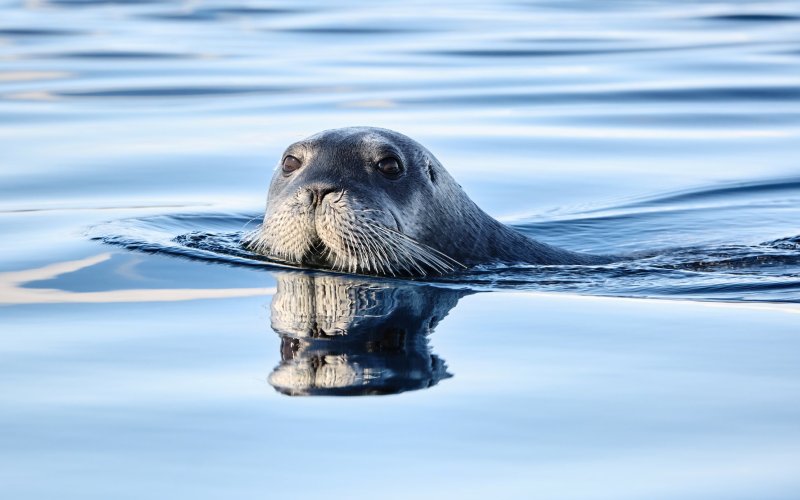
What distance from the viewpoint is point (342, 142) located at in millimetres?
7012

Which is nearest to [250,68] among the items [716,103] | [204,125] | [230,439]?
[204,125]

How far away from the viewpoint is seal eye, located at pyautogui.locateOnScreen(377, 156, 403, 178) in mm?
7070

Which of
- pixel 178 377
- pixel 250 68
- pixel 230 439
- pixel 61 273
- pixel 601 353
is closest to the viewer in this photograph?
pixel 230 439

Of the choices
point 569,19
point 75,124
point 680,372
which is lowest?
point 680,372

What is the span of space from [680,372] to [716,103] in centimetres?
1024

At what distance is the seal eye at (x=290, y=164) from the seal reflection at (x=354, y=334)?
59 cm

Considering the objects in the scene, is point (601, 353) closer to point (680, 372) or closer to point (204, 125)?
point (680, 372)

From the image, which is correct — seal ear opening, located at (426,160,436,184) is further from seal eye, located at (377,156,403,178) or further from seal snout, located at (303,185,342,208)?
seal snout, located at (303,185,342,208)

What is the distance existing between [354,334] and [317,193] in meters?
1.36

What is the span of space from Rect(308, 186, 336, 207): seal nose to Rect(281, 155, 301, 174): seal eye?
451 mm

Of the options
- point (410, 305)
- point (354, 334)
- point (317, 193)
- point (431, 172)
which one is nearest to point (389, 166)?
point (431, 172)

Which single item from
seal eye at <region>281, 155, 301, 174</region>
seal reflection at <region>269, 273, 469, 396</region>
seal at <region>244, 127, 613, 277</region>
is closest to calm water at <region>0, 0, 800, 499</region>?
seal reflection at <region>269, 273, 469, 396</region>

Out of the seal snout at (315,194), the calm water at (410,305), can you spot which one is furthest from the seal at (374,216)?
the calm water at (410,305)

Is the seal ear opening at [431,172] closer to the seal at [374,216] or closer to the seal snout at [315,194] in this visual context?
the seal at [374,216]
